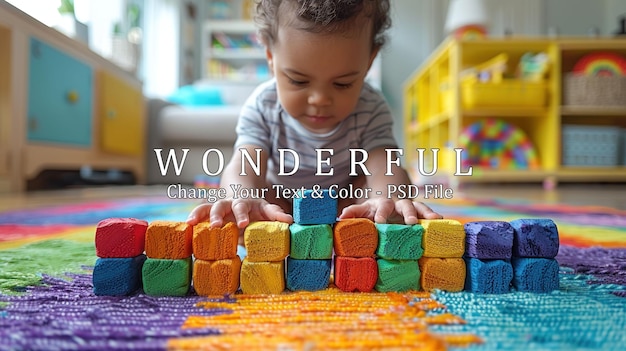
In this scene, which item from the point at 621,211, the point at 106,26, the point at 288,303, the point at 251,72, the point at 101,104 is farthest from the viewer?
the point at 251,72

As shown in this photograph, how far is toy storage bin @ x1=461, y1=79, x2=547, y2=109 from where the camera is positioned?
240 centimetres

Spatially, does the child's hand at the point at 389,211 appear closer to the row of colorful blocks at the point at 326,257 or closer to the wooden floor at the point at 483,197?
the row of colorful blocks at the point at 326,257

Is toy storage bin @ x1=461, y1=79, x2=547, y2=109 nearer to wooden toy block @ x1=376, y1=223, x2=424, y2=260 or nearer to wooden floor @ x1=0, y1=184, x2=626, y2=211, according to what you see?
wooden floor @ x1=0, y1=184, x2=626, y2=211

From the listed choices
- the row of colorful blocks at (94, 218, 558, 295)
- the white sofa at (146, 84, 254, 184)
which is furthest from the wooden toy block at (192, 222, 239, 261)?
the white sofa at (146, 84, 254, 184)

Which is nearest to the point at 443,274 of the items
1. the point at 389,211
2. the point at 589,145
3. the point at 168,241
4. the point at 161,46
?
the point at 389,211

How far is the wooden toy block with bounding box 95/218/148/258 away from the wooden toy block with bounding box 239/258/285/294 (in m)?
0.11

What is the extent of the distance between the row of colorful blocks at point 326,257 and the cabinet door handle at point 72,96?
188cm

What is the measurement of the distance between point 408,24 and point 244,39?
5.02 feet

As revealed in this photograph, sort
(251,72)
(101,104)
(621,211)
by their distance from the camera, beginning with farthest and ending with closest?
(251,72)
(101,104)
(621,211)

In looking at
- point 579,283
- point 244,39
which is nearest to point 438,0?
point 244,39

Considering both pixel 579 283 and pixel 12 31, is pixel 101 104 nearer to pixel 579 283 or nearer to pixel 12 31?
pixel 12 31

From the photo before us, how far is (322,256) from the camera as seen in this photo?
0.50 m

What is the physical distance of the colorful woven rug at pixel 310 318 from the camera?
357mm

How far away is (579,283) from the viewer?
0.54 meters
